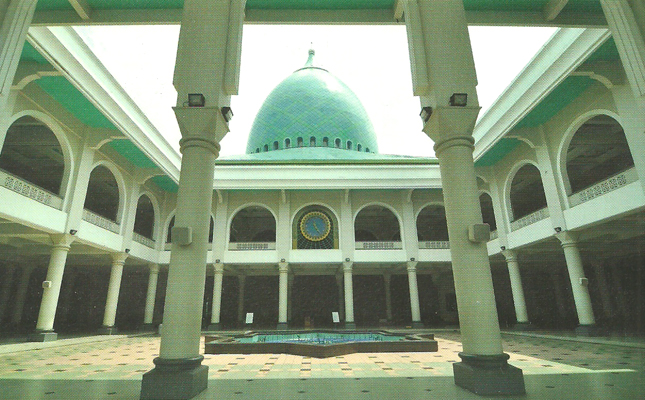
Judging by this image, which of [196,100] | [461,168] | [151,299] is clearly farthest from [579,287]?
[151,299]

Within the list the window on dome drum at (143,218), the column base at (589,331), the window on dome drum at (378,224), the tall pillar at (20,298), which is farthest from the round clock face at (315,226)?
the tall pillar at (20,298)

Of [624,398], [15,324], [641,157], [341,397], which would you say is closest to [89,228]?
[15,324]

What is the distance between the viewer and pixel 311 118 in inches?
983

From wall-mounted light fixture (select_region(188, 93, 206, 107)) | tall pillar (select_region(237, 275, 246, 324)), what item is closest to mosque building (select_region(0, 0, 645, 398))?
wall-mounted light fixture (select_region(188, 93, 206, 107))

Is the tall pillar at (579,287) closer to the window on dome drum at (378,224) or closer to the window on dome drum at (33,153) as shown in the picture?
the window on dome drum at (378,224)

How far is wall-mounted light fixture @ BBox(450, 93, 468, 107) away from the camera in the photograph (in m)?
5.00

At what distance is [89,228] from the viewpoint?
1308 cm

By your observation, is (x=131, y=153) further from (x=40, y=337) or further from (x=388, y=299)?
(x=388, y=299)

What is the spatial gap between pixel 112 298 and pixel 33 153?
263 inches

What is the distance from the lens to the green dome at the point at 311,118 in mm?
24781

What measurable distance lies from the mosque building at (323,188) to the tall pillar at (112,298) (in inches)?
3.4

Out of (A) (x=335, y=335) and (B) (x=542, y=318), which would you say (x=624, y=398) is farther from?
(B) (x=542, y=318)

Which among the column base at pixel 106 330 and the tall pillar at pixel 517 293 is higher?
the tall pillar at pixel 517 293

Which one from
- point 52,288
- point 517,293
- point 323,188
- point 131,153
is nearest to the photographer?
point 52,288
